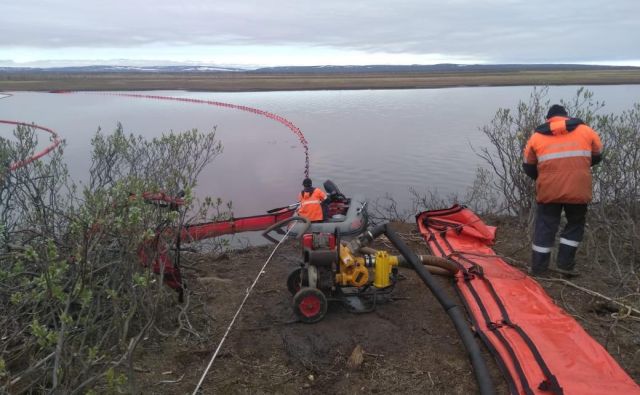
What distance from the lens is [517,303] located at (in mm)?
4270

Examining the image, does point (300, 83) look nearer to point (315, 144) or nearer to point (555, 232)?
point (315, 144)

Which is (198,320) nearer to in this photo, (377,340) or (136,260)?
(136,260)

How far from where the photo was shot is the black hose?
323 cm

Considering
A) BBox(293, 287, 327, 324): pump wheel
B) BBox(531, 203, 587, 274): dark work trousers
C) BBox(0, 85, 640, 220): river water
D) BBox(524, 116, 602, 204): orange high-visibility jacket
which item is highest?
BBox(524, 116, 602, 204): orange high-visibility jacket

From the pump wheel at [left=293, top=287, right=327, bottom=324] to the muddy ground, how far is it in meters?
0.07

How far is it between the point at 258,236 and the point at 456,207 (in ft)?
11.9

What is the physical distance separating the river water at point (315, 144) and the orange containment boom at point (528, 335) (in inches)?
229

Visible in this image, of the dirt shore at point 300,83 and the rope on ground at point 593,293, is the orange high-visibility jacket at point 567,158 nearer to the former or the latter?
the rope on ground at point 593,293

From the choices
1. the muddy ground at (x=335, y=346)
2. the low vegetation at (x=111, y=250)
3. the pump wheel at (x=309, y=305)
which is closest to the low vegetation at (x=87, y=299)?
the low vegetation at (x=111, y=250)

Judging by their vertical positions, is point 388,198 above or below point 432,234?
below

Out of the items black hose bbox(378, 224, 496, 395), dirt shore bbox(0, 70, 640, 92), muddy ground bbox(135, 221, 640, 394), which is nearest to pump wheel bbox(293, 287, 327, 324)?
muddy ground bbox(135, 221, 640, 394)

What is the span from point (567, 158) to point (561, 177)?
0.20 metres

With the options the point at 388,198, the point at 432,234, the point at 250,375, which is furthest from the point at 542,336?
the point at 388,198

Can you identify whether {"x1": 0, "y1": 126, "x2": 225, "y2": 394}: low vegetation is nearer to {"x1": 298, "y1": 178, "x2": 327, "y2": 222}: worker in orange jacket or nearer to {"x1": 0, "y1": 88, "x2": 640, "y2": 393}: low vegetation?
{"x1": 0, "y1": 88, "x2": 640, "y2": 393}: low vegetation
